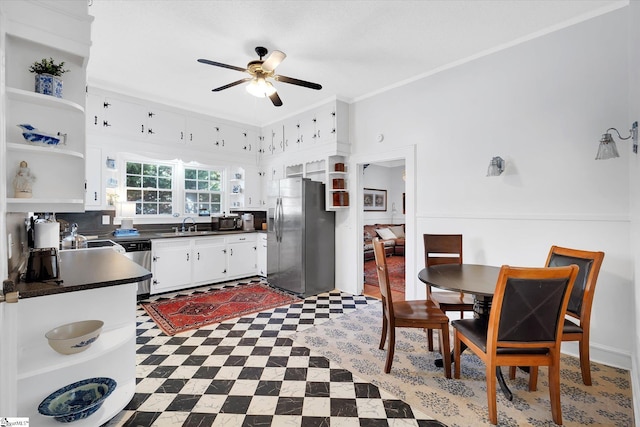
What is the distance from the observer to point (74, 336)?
171 centimetres

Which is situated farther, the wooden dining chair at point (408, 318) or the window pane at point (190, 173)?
the window pane at point (190, 173)

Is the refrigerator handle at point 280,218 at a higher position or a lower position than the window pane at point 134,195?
lower

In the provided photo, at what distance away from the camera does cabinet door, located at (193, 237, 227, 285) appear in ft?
15.4

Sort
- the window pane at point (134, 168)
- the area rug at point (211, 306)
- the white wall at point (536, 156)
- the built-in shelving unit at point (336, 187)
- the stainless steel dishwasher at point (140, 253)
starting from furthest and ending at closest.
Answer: the window pane at point (134, 168) < the built-in shelving unit at point (336, 187) < the stainless steel dishwasher at point (140, 253) < the area rug at point (211, 306) < the white wall at point (536, 156)

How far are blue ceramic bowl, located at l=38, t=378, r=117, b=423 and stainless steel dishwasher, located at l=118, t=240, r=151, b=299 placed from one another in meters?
2.57

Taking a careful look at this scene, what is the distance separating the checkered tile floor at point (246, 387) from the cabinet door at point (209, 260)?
4.95ft

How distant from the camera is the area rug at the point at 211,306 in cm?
340

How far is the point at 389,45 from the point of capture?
10.1 feet

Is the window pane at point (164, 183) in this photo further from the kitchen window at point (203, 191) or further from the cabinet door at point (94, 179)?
the cabinet door at point (94, 179)

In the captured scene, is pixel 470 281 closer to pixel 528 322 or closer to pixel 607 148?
pixel 528 322

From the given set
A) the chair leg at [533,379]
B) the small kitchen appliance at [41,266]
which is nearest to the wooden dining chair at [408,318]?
the chair leg at [533,379]

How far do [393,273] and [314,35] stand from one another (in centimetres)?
454

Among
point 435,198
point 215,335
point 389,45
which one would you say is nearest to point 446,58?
point 389,45

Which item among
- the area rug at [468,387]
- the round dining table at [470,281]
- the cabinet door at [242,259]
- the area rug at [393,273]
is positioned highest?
the round dining table at [470,281]
